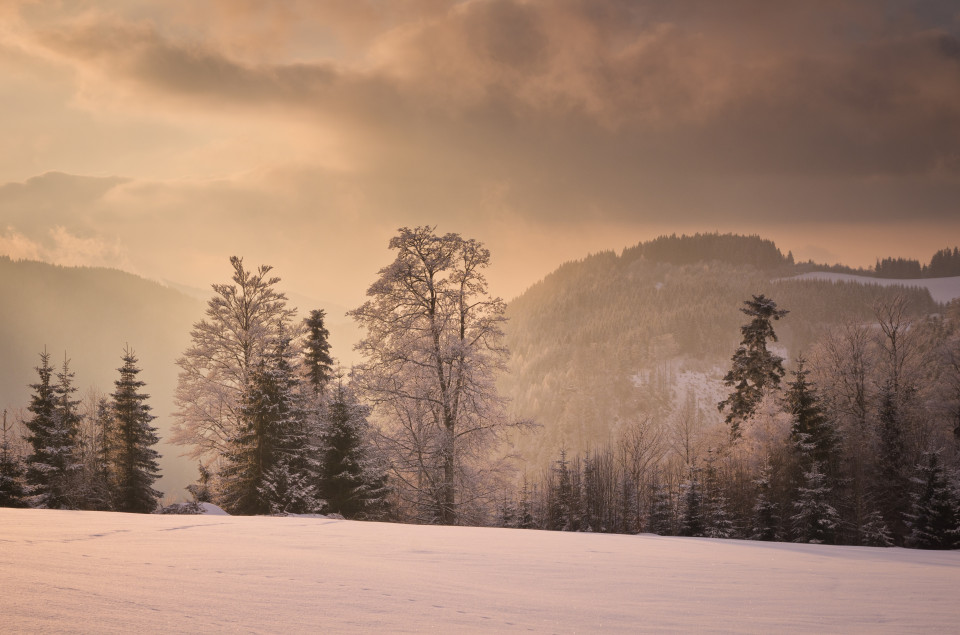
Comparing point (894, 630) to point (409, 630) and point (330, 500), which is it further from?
point (330, 500)

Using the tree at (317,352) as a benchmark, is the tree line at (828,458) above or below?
below

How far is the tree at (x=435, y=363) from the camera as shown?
24453 mm

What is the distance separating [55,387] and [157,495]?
9096mm

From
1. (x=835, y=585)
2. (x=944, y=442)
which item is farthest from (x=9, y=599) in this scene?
(x=944, y=442)

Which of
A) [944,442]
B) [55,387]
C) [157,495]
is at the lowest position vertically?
[157,495]

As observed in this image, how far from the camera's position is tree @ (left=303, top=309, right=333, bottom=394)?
1447 inches

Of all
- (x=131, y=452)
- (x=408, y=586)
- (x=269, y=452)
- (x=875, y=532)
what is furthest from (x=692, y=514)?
(x=408, y=586)

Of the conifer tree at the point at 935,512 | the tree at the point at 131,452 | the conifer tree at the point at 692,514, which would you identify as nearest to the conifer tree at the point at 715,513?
the conifer tree at the point at 692,514

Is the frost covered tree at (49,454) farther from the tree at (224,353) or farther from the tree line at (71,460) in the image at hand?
the tree at (224,353)

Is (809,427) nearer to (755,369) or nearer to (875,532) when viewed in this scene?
(755,369)

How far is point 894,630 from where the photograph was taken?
3.98 meters

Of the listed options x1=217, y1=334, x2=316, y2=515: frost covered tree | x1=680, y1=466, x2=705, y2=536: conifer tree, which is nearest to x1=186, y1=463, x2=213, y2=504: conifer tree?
x1=217, y1=334, x2=316, y2=515: frost covered tree

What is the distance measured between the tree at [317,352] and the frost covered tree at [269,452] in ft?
20.2

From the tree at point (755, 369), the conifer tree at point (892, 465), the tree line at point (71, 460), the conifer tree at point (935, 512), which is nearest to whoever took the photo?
the tree line at point (71, 460)
